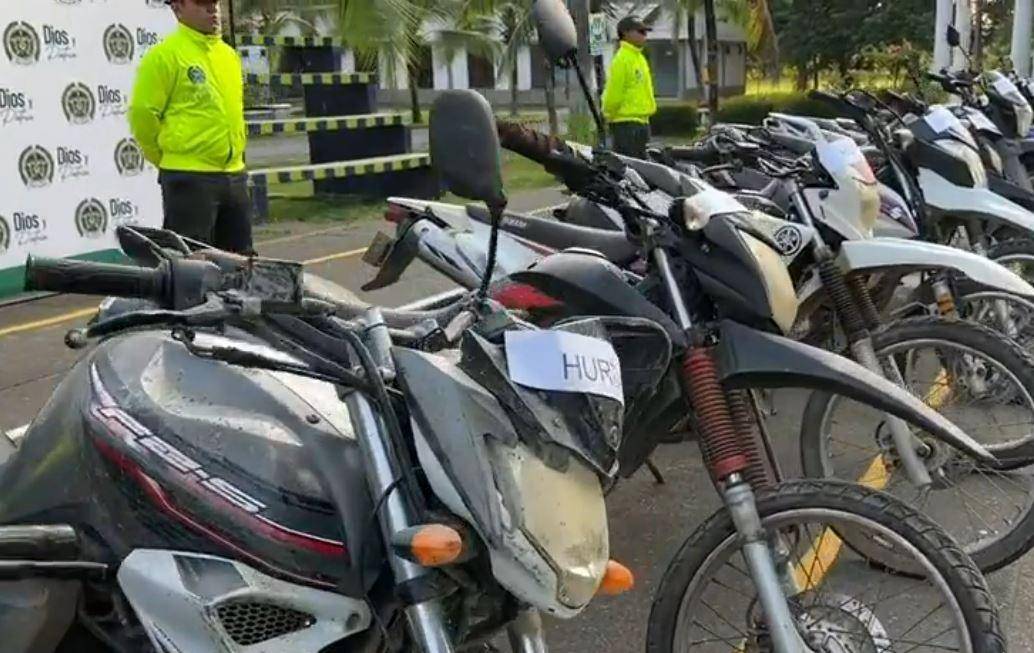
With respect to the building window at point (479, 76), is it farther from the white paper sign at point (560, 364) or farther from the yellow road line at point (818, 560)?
the white paper sign at point (560, 364)

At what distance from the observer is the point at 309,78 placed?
1289cm

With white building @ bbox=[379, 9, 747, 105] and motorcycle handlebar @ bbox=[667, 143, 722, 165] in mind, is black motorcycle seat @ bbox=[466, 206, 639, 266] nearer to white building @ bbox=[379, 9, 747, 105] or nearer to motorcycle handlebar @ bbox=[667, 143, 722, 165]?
motorcycle handlebar @ bbox=[667, 143, 722, 165]

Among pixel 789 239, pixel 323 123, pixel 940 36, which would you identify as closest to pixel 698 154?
pixel 789 239

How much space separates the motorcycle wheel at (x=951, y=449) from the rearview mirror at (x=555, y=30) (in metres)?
1.49

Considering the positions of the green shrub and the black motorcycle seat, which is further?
the green shrub

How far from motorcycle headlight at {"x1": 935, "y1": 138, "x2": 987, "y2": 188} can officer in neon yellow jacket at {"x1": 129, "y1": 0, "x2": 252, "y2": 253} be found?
11.1ft

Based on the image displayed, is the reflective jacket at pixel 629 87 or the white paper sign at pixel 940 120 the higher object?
the reflective jacket at pixel 629 87

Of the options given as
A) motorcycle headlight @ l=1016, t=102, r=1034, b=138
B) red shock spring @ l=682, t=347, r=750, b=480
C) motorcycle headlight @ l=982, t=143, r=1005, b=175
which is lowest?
red shock spring @ l=682, t=347, r=750, b=480

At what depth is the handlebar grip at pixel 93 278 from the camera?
1803mm

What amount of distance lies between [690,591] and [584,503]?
0.79 meters

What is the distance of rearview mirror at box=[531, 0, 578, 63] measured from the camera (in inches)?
107

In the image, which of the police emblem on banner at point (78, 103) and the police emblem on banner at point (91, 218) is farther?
the police emblem on banner at point (91, 218)

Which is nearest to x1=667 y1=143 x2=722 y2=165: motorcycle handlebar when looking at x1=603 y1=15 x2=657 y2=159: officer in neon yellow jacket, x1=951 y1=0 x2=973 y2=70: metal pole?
x1=603 y1=15 x2=657 y2=159: officer in neon yellow jacket

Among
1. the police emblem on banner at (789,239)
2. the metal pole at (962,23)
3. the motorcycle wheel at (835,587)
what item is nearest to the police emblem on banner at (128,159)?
the police emblem on banner at (789,239)
